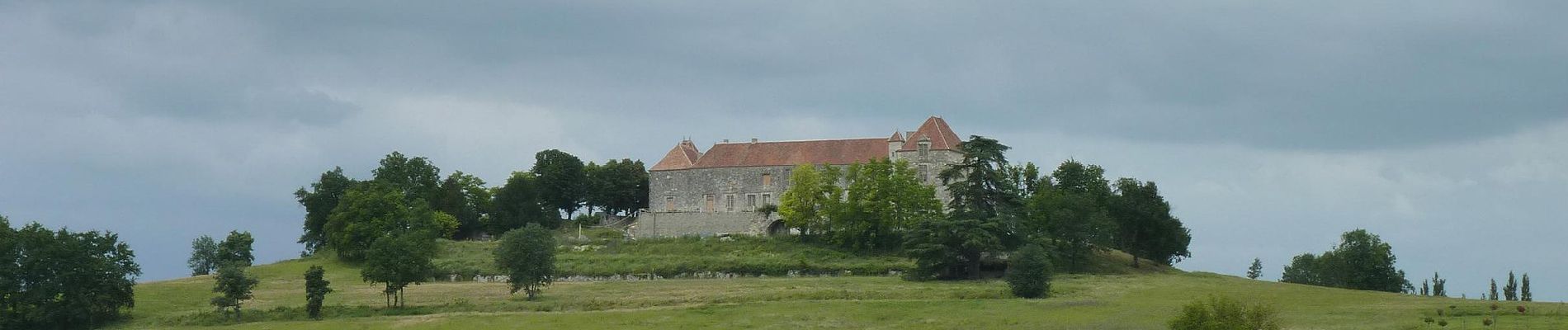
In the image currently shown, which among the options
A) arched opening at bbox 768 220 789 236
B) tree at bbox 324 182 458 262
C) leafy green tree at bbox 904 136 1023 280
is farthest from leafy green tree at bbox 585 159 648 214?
leafy green tree at bbox 904 136 1023 280

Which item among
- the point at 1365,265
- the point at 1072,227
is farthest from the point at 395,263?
the point at 1365,265

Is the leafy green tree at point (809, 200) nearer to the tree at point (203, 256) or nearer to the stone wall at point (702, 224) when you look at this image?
the stone wall at point (702, 224)

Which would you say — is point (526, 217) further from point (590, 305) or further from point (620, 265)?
point (590, 305)

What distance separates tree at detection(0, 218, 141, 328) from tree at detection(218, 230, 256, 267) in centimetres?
3464

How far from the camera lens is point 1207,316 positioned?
4581cm

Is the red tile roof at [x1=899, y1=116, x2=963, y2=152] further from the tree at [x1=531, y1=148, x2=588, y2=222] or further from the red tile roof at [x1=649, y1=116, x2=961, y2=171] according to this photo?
the tree at [x1=531, y1=148, x2=588, y2=222]

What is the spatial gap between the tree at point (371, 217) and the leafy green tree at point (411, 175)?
37.5ft

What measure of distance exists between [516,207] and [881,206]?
30101 mm

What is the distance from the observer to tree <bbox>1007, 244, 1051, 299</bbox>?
6353 centimetres

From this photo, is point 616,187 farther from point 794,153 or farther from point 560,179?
point 794,153

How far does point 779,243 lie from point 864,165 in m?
6.80

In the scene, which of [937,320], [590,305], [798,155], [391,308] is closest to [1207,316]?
[937,320]

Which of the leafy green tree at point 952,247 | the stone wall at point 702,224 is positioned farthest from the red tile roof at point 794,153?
the leafy green tree at point 952,247

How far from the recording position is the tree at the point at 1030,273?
208 feet
